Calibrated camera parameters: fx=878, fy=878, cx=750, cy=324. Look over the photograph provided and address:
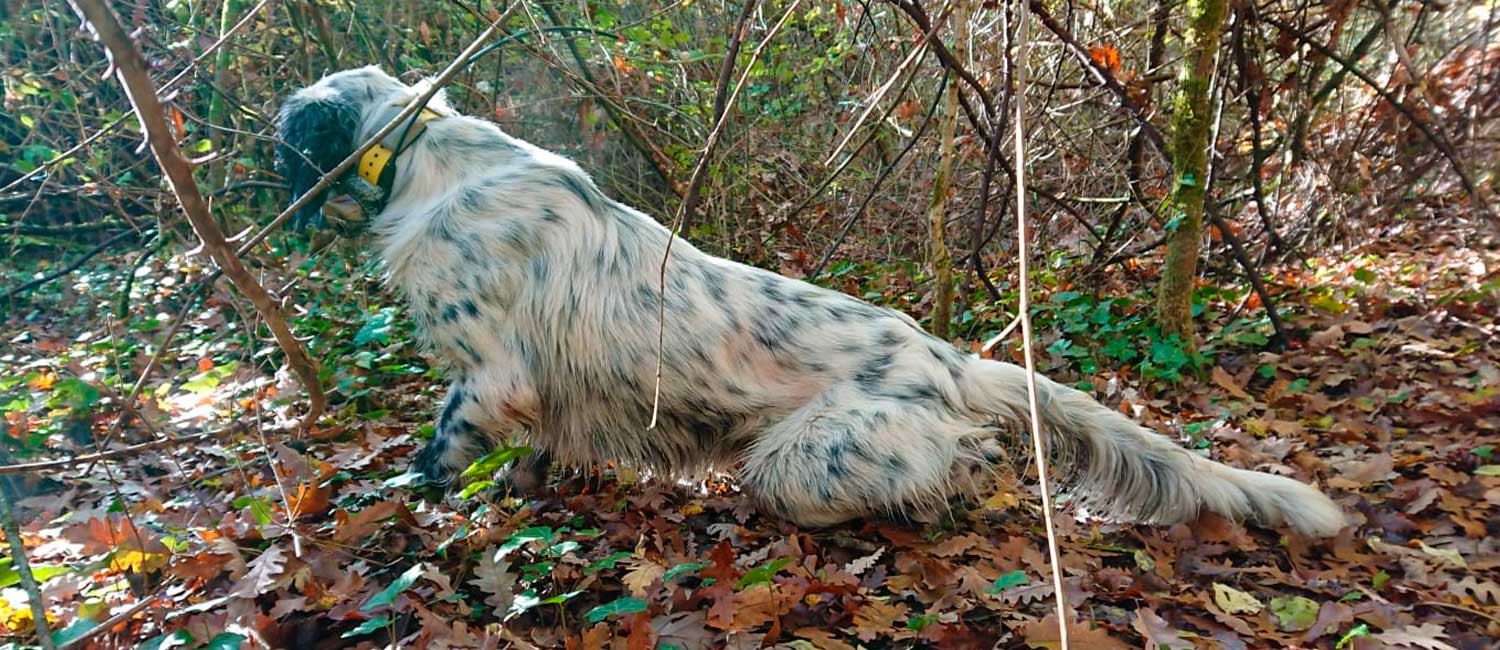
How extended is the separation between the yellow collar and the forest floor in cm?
117

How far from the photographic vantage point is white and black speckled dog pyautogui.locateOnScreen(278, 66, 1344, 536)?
123 inches

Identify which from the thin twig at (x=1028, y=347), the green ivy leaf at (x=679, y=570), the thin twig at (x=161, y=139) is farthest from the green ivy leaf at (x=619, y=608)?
the thin twig at (x=161, y=139)

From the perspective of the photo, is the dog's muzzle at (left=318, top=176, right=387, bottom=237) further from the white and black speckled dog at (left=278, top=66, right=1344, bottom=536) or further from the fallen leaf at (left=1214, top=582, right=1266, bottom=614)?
the fallen leaf at (left=1214, top=582, right=1266, bottom=614)

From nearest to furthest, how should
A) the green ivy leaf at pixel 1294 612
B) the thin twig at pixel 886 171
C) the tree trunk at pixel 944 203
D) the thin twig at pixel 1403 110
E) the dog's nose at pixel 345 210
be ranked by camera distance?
1. the green ivy leaf at pixel 1294 612
2. the dog's nose at pixel 345 210
3. the tree trunk at pixel 944 203
4. the thin twig at pixel 1403 110
5. the thin twig at pixel 886 171

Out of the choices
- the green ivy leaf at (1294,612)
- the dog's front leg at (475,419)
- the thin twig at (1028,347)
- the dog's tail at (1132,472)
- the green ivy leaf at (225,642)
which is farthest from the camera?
the dog's front leg at (475,419)

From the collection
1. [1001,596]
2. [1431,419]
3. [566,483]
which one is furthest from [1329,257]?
[566,483]

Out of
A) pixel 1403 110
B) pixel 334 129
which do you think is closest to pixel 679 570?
pixel 334 129

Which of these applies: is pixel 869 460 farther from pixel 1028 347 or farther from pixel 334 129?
pixel 334 129

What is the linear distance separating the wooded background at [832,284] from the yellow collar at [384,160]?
A: 52 centimetres

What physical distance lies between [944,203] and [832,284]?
2131 millimetres

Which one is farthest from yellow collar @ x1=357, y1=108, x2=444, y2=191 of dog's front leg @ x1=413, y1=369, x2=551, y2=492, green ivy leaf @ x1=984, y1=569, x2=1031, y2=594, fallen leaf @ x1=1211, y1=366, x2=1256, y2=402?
fallen leaf @ x1=1211, y1=366, x2=1256, y2=402

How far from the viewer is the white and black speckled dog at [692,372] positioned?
3.12 metres

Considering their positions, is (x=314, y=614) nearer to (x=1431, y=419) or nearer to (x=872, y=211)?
(x=1431, y=419)

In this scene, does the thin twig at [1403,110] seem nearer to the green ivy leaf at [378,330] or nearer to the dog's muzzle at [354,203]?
the dog's muzzle at [354,203]
